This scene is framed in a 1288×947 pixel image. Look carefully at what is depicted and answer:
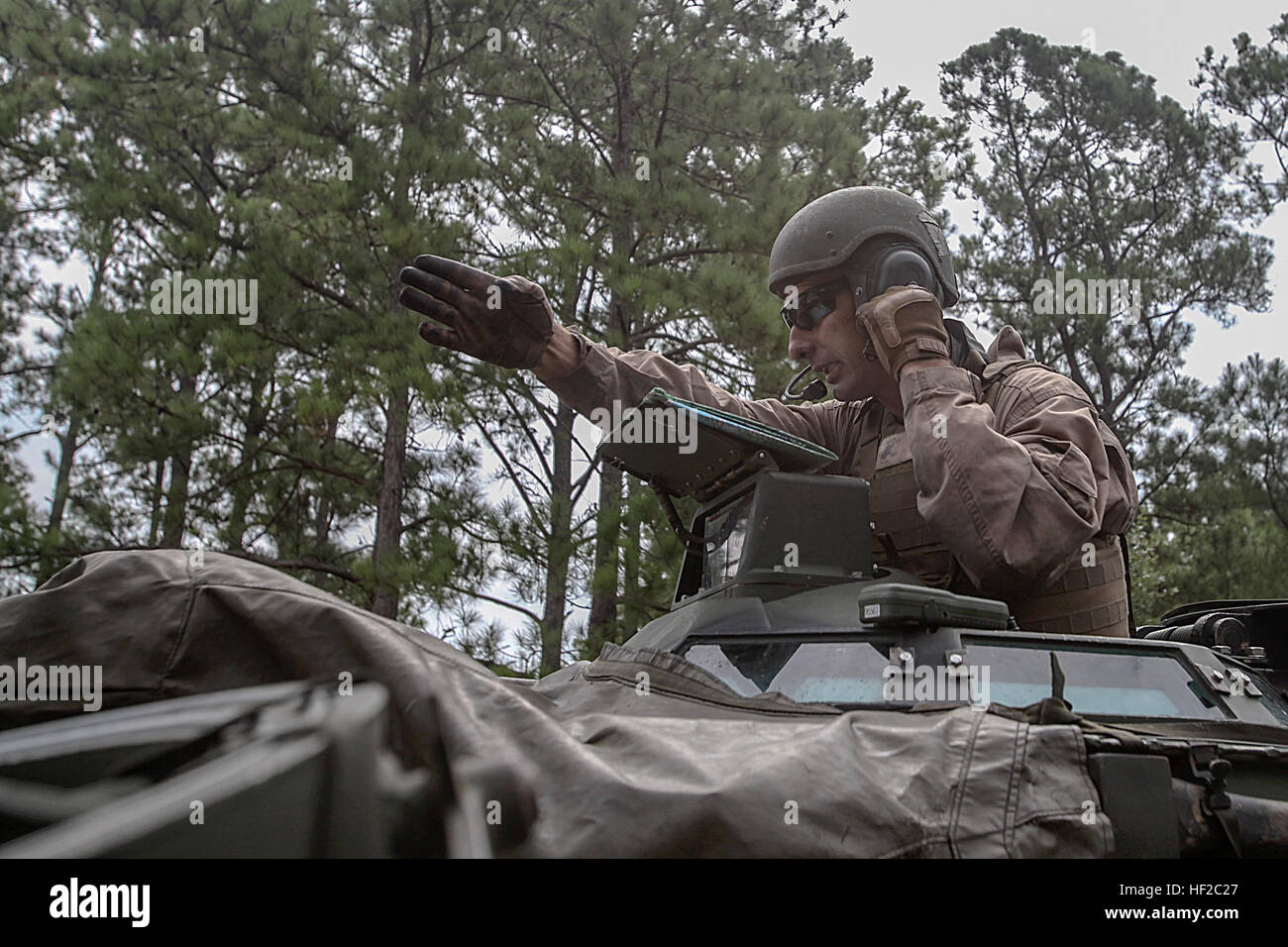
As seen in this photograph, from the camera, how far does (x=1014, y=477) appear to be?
313 centimetres

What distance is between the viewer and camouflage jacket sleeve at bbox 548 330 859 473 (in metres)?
4.20

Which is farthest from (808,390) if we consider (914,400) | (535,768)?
(535,768)

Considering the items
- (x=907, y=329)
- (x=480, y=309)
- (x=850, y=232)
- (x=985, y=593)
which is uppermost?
(x=850, y=232)

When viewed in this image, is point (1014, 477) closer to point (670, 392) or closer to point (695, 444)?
Answer: point (695, 444)

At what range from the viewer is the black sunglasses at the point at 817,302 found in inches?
159

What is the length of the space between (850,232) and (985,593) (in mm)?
1288

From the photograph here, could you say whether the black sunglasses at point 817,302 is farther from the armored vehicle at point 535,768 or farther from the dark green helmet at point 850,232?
the armored vehicle at point 535,768

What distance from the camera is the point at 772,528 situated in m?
3.30

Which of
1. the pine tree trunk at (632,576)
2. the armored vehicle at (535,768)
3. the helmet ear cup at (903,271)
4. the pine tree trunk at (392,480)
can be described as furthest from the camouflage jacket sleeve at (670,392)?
the pine tree trunk at (392,480)

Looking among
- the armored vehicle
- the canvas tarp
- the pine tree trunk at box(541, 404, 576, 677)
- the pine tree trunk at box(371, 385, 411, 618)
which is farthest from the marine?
the pine tree trunk at box(371, 385, 411, 618)

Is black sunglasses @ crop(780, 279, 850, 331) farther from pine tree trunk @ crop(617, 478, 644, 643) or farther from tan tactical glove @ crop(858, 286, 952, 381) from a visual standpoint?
pine tree trunk @ crop(617, 478, 644, 643)

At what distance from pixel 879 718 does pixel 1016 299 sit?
15123 mm

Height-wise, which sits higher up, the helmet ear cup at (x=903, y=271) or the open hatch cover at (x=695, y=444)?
the helmet ear cup at (x=903, y=271)

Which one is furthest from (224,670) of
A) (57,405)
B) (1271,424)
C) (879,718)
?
(1271,424)
